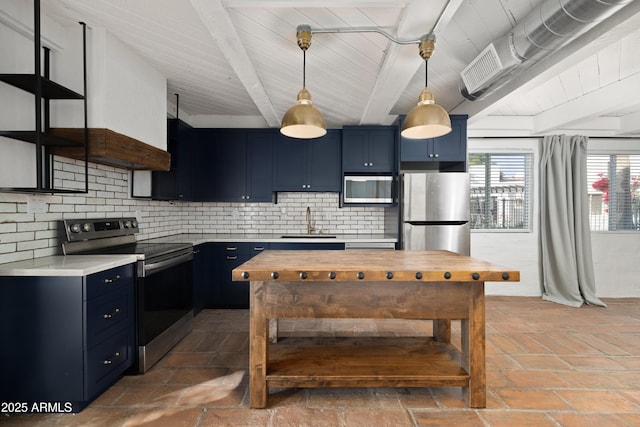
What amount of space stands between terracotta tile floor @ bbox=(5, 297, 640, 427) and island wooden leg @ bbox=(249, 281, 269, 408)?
104 mm

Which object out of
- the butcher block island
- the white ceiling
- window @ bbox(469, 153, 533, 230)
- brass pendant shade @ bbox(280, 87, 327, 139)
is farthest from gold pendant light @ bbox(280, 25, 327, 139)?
window @ bbox(469, 153, 533, 230)

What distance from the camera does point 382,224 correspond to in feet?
16.5

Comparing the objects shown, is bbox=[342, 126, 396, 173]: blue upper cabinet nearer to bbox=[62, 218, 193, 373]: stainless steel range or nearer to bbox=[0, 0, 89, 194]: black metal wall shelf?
bbox=[62, 218, 193, 373]: stainless steel range

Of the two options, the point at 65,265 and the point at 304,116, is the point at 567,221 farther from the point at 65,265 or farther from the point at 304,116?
the point at 65,265

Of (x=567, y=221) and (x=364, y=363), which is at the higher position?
(x=567, y=221)

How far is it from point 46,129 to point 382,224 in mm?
4056

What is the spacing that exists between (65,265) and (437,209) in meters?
3.79

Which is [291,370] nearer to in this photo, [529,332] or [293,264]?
[293,264]

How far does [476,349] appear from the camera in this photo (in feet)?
7.13

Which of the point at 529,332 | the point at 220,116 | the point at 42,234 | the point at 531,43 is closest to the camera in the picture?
the point at 531,43

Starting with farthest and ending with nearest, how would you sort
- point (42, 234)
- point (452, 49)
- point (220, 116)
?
point (220, 116), point (452, 49), point (42, 234)

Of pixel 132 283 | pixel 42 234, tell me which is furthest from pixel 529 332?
pixel 42 234

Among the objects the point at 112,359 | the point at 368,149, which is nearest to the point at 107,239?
the point at 112,359

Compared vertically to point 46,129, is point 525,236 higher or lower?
lower
